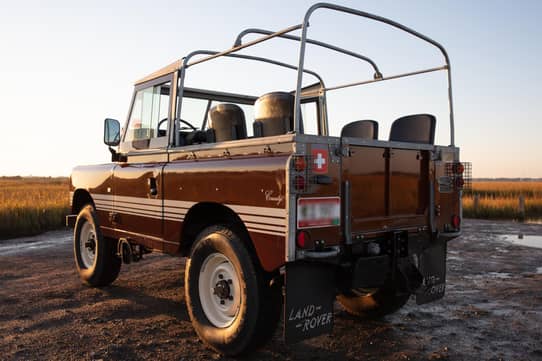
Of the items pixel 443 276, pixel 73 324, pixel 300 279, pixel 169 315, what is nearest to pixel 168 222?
pixel 169 315

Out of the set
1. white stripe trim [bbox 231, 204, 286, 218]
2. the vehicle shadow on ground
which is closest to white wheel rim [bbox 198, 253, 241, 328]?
white stripe trim [bbox 231, 204, 286, 218]

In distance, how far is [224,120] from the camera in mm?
5012

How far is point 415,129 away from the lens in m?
4.96

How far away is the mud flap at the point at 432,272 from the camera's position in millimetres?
4465

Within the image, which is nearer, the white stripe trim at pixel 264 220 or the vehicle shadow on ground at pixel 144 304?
the white stripe trim at pixel 264 220

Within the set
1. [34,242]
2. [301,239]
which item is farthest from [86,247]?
[34,242]

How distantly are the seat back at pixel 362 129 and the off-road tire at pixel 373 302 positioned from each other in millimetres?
1687

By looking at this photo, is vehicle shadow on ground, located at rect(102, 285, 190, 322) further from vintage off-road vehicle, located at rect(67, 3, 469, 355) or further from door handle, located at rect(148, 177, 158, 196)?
door handle, located at rect(148, 177, 158, 196)

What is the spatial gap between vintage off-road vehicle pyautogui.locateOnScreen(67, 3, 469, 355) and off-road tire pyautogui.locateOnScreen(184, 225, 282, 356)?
11 mm

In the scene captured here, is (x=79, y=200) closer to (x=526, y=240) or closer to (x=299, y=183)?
(x=299, y=183)

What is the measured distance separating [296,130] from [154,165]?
87.5 inches

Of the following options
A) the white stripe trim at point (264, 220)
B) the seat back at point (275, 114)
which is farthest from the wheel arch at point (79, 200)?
the white stripe trim at point (264, 220)

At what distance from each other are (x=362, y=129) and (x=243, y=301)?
2.63 metres

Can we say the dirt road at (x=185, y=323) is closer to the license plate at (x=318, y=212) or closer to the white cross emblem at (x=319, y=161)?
the license plate at (x=318, y=212)
